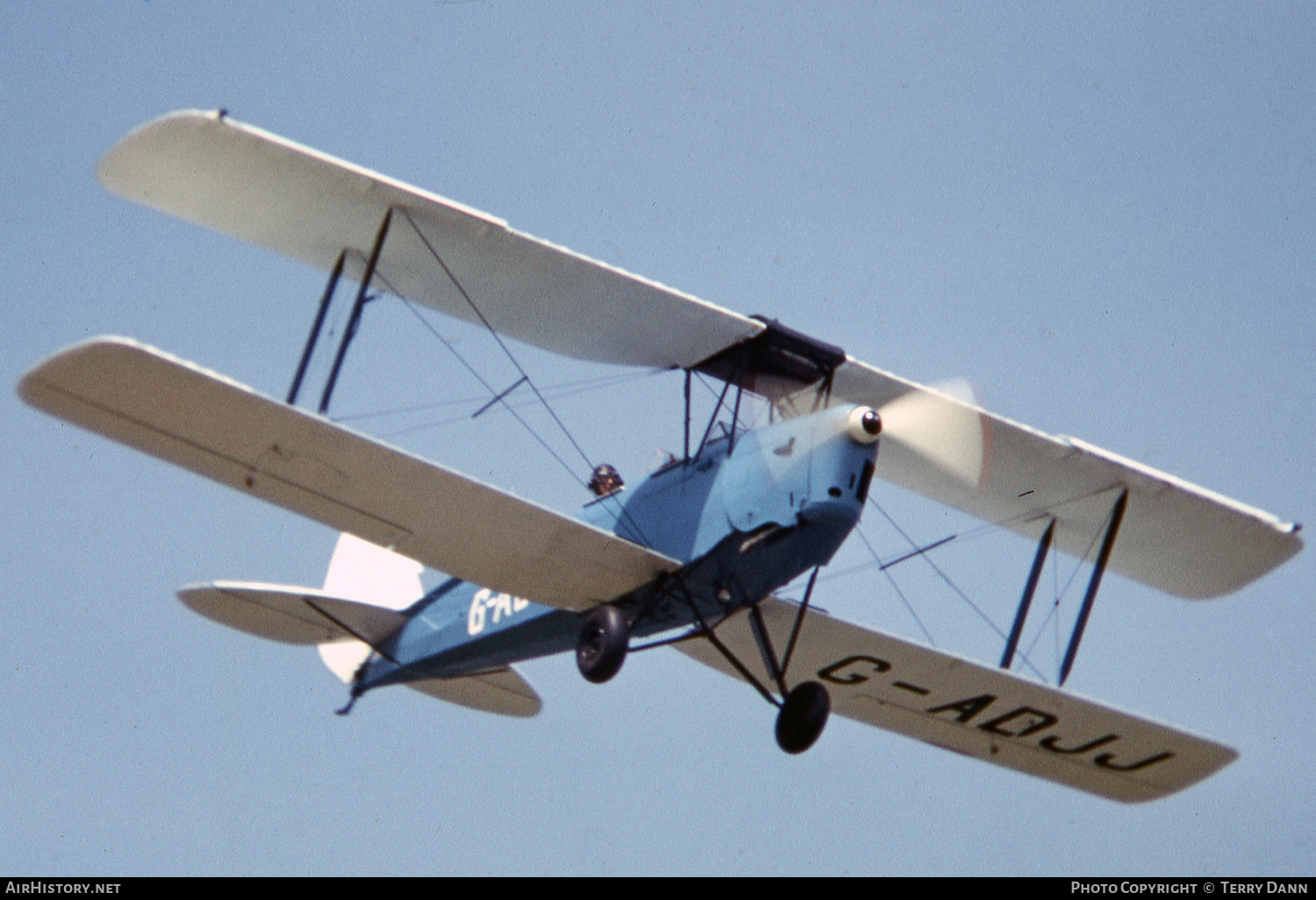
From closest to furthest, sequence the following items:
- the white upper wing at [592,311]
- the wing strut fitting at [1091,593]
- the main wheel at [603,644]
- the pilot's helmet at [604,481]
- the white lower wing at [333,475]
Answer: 1. the white lower wing at [333,475]
2. the main wheel at [603,644]
3. the white upper wing at [592,311]
4. the pilot's helmet at [604,481]
5. the wing strut fitting at [1091,593]

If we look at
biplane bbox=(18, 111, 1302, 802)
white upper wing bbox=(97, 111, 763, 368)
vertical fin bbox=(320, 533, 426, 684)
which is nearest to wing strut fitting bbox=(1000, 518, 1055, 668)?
biplane bbox=(18, 111, 1302, 802)

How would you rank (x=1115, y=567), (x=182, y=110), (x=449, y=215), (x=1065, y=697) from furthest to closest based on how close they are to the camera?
(x=1115, y=567) < (x=1065, y=697) < (x=449, y=215) < (x=182, y=110)

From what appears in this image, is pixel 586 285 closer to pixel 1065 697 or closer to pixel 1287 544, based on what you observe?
pixel 1065 697

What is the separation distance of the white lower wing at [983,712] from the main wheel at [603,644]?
186 centimetres

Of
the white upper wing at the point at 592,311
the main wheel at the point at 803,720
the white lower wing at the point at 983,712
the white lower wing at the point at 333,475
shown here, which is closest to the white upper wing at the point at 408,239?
the white upper wing at the point at 592,311

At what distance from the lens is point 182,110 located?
10102 mm

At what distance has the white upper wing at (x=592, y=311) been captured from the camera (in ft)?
35.0

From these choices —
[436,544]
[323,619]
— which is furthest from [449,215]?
[323,619]

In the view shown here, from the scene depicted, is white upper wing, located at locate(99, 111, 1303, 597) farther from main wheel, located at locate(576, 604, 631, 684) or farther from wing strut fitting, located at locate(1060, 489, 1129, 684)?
main wheel, located at locate(576, 604, 631, 684)

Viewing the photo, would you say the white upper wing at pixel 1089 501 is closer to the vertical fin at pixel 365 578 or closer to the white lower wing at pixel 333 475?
the white lower wing at pixel 333 475

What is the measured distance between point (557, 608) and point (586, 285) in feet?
7.01

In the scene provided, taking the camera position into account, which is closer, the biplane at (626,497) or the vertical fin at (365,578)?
the biplane at (626,497)

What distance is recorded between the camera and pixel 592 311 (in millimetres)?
11680

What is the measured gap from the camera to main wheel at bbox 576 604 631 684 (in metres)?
10.3
